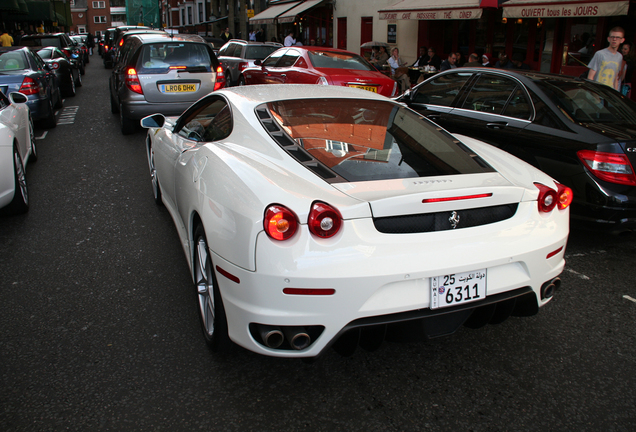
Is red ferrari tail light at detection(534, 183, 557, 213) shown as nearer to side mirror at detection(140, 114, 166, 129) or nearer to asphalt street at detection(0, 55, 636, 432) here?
asphalt street at detection(0, 55, 636, 432)

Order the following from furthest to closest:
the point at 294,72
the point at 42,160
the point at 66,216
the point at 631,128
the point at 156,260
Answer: the point at 294,72
the point at 42,160
the point at 66,216
the point at 631,128
the point at 156,260

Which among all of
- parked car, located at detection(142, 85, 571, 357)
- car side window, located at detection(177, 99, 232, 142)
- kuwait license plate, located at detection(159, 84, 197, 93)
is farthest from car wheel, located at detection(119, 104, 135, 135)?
parked car, located at detection(142, 85, 571, 357)

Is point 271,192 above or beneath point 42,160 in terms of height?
above

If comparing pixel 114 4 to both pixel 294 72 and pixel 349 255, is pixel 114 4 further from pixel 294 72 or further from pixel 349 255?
pixel 349 255

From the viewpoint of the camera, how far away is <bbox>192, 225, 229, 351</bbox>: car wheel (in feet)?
8.43

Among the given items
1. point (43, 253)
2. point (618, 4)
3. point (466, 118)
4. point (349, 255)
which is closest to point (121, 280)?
point (43, 253)

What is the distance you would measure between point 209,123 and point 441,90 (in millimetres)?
3405

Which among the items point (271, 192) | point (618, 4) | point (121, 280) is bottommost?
point (121, 280)

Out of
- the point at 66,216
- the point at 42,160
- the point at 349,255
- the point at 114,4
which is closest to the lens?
the point at 349,255

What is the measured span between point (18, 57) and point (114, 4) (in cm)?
11492

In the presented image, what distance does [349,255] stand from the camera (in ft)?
7.12

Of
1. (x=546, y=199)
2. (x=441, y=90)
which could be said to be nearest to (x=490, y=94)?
(x=441, y=90)

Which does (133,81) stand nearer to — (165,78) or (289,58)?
(165,78)

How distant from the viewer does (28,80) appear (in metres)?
8.54
